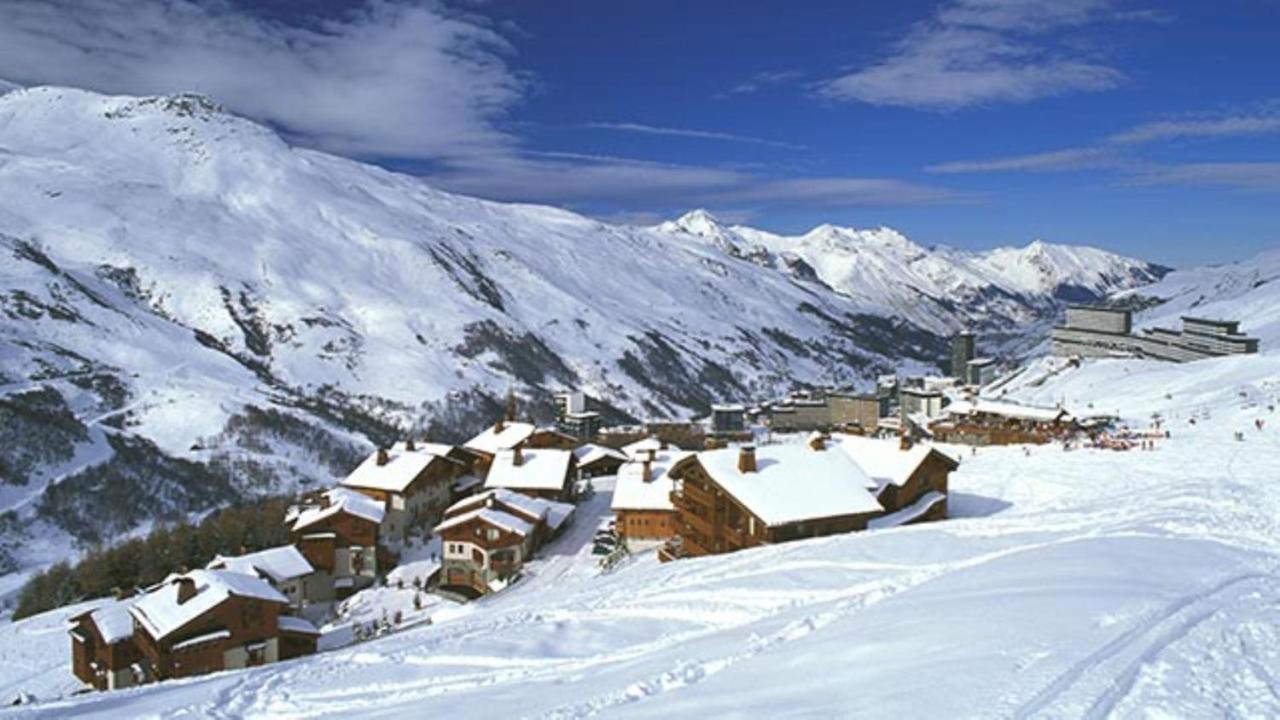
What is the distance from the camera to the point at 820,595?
23984 millimetres

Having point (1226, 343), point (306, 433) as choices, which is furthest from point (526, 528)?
point (1226, 343)

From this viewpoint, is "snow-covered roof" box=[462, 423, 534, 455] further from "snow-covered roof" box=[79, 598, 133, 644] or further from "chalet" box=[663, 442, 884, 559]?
"snow-covered roof" box=[79, 598, 133, 644]

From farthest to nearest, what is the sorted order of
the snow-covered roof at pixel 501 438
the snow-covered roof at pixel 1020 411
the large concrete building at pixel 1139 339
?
the large concrete building at pixel 1139 339 < the snow-covered roof at pixel 501 438 < the snow-covered roof at pixel 1020 411

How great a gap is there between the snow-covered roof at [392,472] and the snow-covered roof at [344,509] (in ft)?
5.16

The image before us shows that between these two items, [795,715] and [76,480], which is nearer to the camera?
[795,715]

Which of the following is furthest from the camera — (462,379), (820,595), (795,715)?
(462,379)

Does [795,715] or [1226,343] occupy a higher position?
[1226,343]

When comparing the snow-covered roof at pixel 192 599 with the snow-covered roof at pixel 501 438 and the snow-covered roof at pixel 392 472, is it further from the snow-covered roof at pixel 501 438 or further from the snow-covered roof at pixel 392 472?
the snow-covered roof at pixel 501 438

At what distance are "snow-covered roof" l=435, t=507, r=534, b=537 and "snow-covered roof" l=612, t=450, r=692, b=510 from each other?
5572 millimetres

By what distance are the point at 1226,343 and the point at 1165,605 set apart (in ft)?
439

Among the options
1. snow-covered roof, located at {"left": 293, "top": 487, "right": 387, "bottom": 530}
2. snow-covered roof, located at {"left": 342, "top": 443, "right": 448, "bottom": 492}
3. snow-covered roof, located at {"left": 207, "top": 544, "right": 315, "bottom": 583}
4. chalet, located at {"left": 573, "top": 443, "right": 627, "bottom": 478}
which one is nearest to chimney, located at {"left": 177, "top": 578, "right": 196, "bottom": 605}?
snow-covered roof, located at {"left": 207, "top": 544, "right": 315, "bottom": 583}

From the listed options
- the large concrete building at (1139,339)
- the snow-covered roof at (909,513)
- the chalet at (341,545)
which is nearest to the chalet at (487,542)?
the chalet at (341,545)

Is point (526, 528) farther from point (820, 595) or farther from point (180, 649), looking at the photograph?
point (820, 595)

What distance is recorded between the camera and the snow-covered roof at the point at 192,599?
37.4 meters
